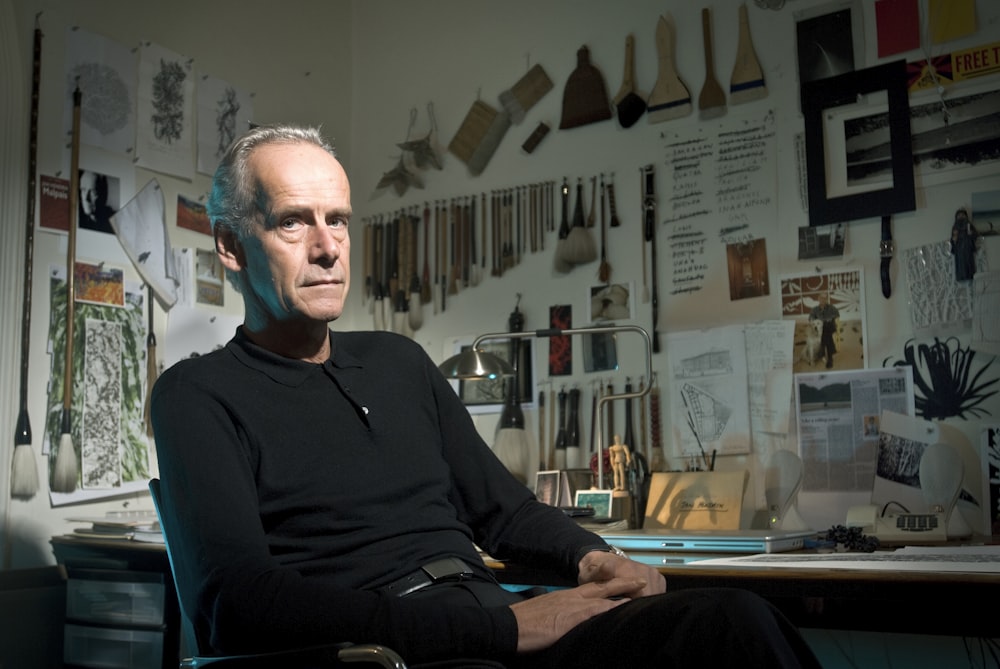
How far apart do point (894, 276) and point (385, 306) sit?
6.30 ft

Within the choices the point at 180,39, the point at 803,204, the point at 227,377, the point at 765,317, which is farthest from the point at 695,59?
the point at 227,377

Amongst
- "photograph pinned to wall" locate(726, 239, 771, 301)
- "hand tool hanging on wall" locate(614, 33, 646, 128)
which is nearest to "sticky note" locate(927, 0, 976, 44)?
"photograph pinned to wall" locate(726, 239, 771, 301)

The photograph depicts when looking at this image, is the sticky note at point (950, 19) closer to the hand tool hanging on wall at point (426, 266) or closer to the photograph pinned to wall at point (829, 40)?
the photograph pinned to wall at point (829, 40)

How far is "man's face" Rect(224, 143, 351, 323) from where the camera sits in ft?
5.61

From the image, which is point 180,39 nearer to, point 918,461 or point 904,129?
point 904,129

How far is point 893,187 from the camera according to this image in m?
2.89

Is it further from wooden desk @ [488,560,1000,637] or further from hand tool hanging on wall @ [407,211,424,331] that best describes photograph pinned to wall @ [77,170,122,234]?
wooden desk @ [488,560,1000,637]

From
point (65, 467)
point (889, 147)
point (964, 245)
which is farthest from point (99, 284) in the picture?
point (964, 245)

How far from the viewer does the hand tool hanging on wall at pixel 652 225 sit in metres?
3.31

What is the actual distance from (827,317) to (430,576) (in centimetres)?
179

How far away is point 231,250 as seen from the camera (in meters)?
1.81

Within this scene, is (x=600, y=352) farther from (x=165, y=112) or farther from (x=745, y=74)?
(x=165, y=112)

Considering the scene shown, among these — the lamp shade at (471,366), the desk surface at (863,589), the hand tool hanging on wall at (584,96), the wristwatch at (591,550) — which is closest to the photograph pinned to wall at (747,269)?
the hand tool hanging on wall at (584,96)

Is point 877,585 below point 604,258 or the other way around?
below
